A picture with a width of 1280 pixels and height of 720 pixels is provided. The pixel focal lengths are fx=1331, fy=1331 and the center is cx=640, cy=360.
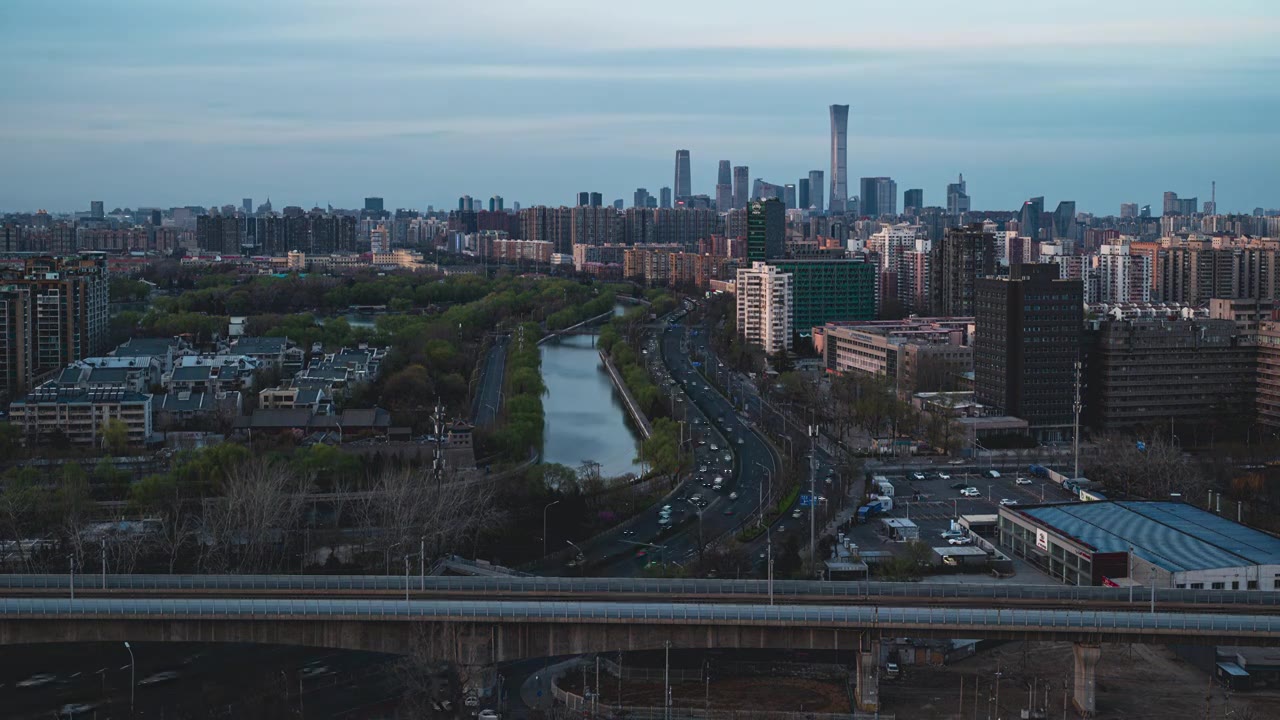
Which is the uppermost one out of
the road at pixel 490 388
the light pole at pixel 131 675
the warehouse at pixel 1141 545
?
the road at pixel 490 388

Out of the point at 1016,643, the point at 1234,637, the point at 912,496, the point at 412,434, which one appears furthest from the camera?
the point at 412,434

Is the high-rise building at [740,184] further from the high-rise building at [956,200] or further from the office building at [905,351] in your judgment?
the office building at [905,351]

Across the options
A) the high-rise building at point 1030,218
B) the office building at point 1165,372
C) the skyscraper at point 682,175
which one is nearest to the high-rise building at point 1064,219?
the high-rise building at point 1030,218

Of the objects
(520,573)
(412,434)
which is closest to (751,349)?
(412,434)

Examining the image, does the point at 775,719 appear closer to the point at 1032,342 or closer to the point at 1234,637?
the point at 1234,637

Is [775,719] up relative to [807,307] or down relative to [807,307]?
down

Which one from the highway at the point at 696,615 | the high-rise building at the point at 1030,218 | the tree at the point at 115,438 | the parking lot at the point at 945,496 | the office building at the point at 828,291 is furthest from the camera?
the high-rise building at the point at 1030,218
